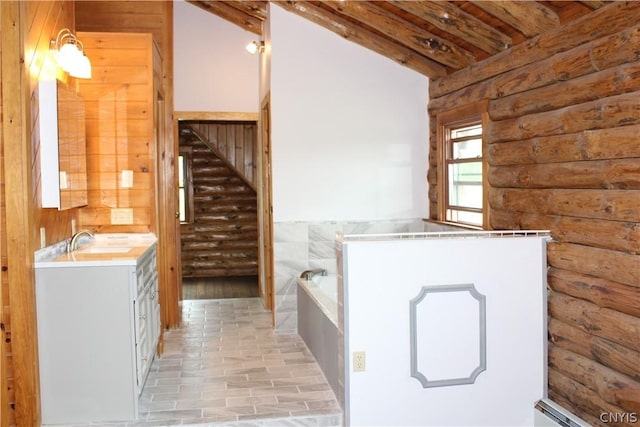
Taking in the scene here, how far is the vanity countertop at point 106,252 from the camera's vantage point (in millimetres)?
3380

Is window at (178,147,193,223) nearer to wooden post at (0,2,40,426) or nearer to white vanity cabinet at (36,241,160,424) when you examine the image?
white vanity cabinet at (36,241,160,424)

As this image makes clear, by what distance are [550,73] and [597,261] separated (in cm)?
113

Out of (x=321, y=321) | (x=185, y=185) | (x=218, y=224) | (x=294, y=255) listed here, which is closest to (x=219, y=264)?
(x=218, y=224)

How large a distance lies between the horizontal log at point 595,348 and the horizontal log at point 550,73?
132 centimetres

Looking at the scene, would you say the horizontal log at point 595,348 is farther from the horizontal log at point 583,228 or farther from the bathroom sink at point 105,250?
the bathroom sink at point 105,250

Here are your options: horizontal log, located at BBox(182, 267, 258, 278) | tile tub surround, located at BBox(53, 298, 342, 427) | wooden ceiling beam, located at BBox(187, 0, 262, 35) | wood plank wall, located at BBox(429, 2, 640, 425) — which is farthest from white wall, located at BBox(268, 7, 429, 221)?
horizontal log, located at BBox(182, 267, 258, 278)

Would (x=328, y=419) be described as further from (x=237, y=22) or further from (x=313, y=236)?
(x=237, y=22)

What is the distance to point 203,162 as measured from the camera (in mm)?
8781

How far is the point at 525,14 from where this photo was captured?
3555mm

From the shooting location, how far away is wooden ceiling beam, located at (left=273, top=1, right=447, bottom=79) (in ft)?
16.9

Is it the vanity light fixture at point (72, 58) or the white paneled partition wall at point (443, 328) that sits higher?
the vanity light fixture at point (72, 58)

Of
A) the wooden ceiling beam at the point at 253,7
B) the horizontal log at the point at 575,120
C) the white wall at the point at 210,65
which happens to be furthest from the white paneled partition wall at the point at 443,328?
the white wall at the point at 210,65

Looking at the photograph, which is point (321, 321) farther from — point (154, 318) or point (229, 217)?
point (229, 217)

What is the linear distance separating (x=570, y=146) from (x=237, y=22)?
4437 millimetres
